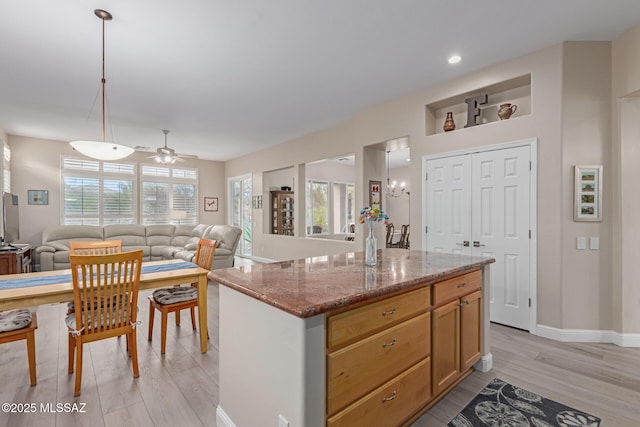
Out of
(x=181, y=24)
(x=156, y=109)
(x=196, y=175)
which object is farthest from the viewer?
(x=196, y=175)

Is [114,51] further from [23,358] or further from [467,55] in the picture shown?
[467,55]

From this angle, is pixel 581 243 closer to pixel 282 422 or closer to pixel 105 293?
pixel 282 422

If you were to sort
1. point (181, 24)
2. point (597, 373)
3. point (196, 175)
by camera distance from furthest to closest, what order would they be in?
point (196, 175), point (181, 24), point (597, 373)

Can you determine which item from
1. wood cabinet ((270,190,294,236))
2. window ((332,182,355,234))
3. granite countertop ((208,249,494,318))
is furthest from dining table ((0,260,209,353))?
window ((332,182,355,234))

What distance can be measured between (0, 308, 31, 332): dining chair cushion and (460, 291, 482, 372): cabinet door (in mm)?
3161

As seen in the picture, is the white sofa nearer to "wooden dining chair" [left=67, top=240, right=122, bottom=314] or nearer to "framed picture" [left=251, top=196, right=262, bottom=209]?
"framed picture" [left=251, top=196, right=262, bottom=209]

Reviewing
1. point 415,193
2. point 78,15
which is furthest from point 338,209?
point 78,15

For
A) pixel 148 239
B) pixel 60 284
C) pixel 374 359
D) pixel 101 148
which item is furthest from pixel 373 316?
pixel 148 239

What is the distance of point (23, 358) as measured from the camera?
106 inches

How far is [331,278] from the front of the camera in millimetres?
1789

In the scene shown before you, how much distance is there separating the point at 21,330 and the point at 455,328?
307 centimetres

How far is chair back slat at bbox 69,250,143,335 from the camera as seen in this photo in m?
2.10

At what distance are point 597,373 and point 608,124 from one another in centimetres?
231

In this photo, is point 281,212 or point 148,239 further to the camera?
point 281,212
